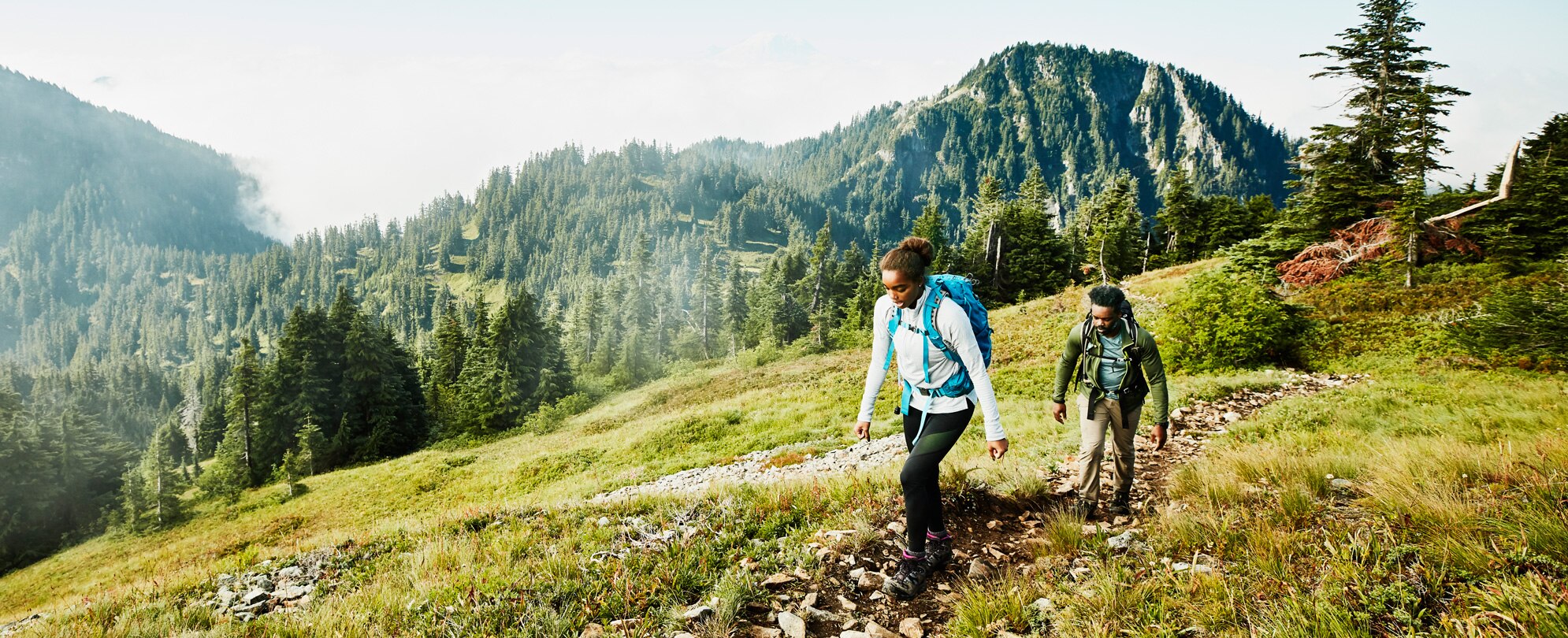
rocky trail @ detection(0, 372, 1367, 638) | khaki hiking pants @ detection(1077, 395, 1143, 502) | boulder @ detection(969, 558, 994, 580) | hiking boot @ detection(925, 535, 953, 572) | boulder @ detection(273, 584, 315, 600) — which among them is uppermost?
khaki hiking pants @ detection(1077, 395, 1143, 502)

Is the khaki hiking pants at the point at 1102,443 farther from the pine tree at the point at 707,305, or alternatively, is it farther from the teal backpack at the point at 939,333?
the pine tree at the point at 707,305

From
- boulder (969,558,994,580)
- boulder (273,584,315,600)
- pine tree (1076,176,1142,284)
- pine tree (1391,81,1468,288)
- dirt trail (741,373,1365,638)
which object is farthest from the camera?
pine tree (1076,176,1142,284)

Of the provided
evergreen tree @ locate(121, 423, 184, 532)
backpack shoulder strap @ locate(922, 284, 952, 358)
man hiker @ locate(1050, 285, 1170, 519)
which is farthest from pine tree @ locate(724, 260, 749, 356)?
backpack shoulder strap @ locate(922, 284, 952, 358)

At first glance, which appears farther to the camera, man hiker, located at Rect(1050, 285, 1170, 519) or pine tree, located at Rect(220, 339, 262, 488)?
pine tree, located at Rect(220, 339, 262, 488)

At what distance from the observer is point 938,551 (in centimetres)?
506

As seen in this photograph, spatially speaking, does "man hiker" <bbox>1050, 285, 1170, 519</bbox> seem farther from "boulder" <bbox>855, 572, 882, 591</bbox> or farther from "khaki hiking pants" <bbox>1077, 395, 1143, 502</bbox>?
"boulder" <bbox>855, 572, 882, 591</bbox>

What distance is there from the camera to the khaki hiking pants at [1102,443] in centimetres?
612

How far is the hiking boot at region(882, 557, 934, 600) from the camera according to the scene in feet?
15.6

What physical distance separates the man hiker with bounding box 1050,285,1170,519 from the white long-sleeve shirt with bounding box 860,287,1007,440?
70.4 inches

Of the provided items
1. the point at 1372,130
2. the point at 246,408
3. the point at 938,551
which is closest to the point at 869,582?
the point at 938,551

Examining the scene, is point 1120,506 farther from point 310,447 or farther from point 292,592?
point 310,447

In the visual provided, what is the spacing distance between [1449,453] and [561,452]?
85.3 feet

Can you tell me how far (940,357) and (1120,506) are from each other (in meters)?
3.53

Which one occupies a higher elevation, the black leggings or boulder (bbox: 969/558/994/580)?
the black leggings
